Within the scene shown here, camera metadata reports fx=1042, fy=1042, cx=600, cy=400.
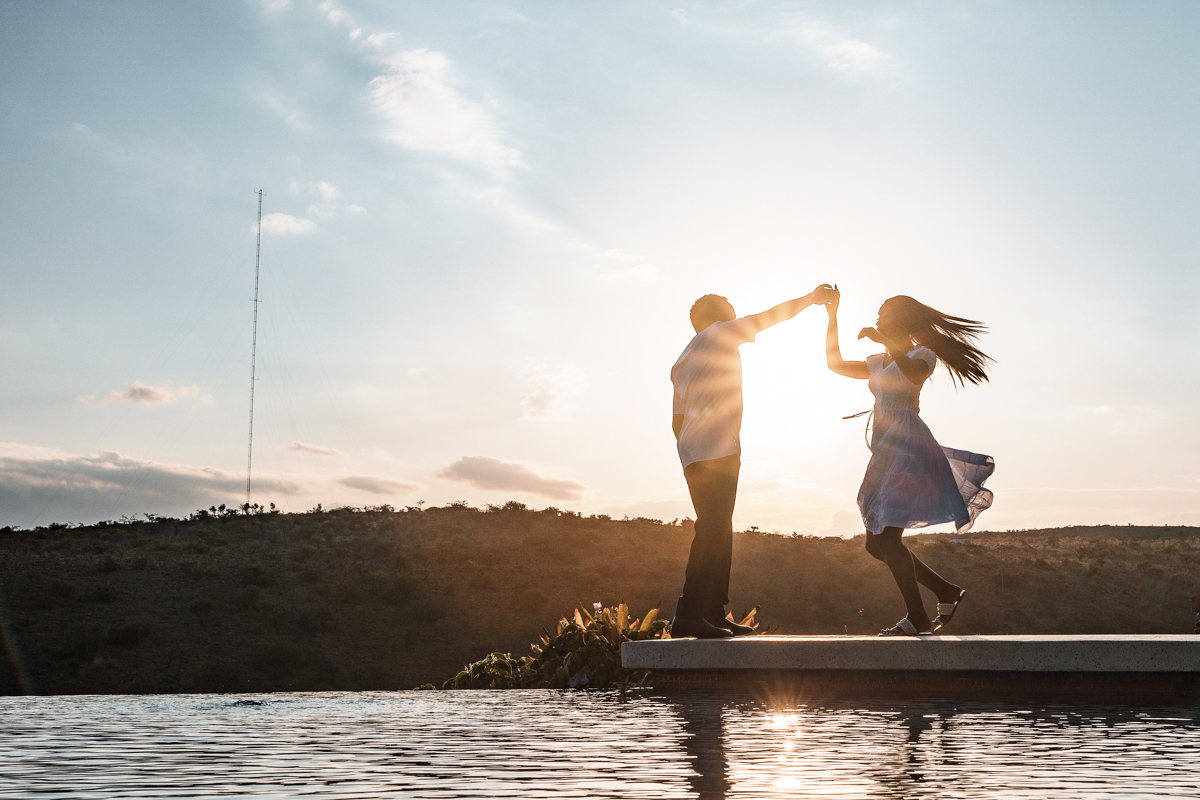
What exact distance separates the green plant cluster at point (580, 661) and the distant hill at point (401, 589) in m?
25.3

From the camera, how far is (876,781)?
312cm

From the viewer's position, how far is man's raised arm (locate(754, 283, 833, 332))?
24.8 feet

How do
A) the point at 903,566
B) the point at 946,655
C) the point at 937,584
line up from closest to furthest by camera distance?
the point at 946,655
the point at 903,566
the point at 937,584

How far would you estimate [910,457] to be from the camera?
7.62 metres

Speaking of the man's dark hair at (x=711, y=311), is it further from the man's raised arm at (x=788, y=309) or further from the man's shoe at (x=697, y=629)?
the man's shoe at (x=697, y=629)

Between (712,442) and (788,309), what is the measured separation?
3.66 ft

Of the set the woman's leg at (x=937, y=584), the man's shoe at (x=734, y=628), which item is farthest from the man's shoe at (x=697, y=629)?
the woman's leg at (x=937, y=584)

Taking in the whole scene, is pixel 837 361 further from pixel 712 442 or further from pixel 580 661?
pixel 580 661

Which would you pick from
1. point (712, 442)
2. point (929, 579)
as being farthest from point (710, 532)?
point (929, 579)

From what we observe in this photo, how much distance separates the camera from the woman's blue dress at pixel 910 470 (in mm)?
7484

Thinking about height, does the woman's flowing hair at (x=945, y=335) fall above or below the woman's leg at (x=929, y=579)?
above

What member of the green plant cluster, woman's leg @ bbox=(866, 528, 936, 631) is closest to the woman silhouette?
woman's leg @ bbox=(866, 528, 936, 631)

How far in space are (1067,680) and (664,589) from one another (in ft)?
Result: 123

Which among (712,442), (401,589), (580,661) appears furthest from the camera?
(401,589)
